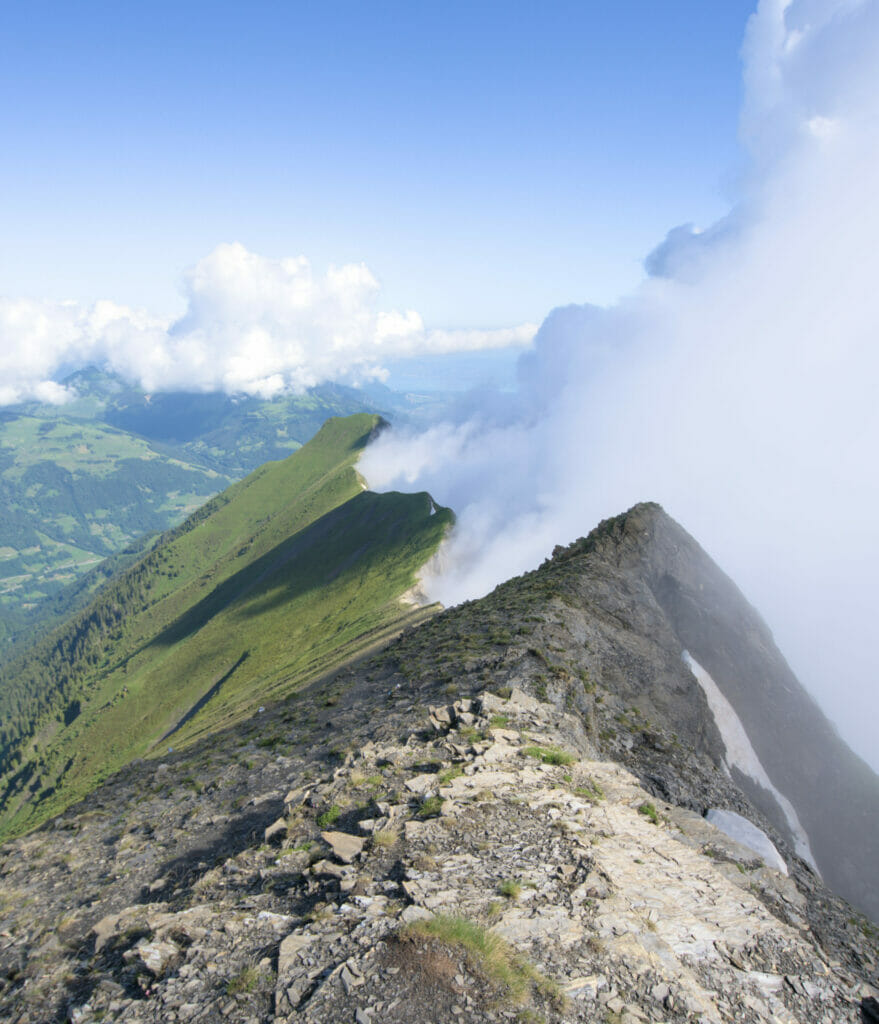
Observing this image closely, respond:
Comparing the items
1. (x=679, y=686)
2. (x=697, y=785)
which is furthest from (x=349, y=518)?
(x=697, y=785)

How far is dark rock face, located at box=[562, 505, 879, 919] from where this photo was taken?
45.9m

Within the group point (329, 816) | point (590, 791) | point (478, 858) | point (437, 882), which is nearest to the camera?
point (437, 882)

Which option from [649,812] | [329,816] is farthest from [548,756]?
[329,816]

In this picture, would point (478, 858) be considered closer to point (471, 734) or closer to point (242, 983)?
point (242, 983)

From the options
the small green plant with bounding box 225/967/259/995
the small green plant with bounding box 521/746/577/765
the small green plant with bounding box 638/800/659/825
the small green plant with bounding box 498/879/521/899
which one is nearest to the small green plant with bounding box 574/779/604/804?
the small green plant with bounding box 521/746/577/765

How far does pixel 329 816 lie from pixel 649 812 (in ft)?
37.5

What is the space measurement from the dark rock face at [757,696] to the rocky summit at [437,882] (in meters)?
19.0

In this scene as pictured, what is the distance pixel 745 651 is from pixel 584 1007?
55.6 m

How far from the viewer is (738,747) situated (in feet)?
160

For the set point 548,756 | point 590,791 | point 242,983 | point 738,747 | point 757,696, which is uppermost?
point 548,756

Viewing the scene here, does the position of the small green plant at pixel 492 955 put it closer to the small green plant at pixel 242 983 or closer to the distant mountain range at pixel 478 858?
the distant mountain range at pixel 478 858

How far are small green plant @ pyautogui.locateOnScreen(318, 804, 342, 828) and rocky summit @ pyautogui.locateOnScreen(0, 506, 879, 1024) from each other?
0.36 meters

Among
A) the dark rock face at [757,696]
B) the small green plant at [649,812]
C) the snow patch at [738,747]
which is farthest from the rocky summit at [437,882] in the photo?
the dark rock face at [757,696]

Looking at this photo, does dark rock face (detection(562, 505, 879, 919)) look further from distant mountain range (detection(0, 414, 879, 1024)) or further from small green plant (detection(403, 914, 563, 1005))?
small green plant (detection(403, 914, 563, 1005))
